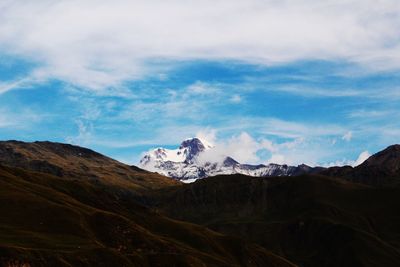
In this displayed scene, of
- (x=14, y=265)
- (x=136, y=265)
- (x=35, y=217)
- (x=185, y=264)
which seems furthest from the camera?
(x=35, y=217)

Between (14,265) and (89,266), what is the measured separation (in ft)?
70.1

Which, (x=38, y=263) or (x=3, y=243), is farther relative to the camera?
(x=3, y=243)

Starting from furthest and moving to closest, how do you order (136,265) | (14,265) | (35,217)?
(35,217), (136,265), (14,265)

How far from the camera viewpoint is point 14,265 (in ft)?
462

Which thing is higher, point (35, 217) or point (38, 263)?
point (35, 217)

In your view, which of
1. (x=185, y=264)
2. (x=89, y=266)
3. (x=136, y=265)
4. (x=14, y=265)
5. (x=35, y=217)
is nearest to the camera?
(x=14, y=265)

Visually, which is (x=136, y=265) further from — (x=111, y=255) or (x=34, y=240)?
(x=34, y=240)

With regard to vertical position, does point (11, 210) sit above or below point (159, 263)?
above

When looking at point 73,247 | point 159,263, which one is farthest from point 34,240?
point 159,263

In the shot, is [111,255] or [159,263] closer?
[111,255]

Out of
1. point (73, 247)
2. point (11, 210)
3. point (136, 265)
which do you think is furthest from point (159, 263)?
point (11, 210)

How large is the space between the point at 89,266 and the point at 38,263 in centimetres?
1517

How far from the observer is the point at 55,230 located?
191 m

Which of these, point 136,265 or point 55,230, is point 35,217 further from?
point 136,265
